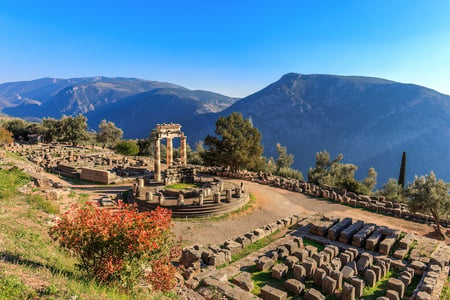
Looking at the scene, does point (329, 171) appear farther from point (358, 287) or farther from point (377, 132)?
point (377, 132)

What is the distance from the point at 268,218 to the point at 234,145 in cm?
1534

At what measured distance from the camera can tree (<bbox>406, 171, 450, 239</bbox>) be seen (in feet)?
66.9

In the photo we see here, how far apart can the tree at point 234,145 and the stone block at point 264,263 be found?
72.3 feet

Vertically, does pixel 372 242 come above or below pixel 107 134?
below

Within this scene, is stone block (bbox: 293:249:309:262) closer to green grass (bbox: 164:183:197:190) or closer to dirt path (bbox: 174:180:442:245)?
dirt path (bbox: 174:180:442:245)

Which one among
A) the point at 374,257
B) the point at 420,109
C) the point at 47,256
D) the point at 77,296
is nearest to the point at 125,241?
the point at 77,296

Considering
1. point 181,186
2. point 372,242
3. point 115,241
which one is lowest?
point 372,242

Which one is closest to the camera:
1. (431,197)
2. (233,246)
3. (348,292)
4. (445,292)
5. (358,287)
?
(348,292)

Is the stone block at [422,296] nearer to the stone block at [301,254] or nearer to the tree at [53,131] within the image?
the stone block at [301,254]

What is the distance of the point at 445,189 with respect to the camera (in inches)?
816

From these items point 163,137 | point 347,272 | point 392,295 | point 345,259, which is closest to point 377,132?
point 163,137

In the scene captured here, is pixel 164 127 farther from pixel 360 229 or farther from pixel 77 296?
pixel 77 296

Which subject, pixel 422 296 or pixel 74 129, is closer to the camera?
pixel 422 296

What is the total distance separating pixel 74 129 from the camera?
207 ft
